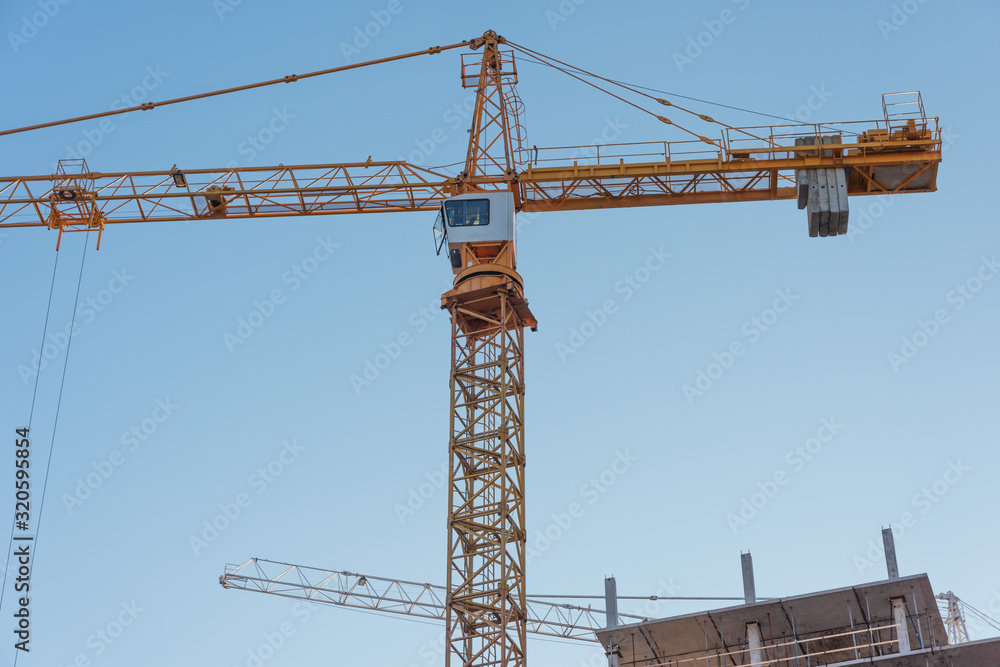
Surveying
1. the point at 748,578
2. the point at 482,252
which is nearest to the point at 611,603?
the point at 748,578

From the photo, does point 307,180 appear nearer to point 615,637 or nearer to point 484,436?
point 484,436

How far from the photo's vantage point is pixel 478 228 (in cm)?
4222

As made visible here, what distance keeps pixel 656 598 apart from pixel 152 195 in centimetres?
2516

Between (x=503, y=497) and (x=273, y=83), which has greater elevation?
(x=273, y=83)

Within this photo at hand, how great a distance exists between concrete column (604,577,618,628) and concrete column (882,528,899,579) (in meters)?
7.69

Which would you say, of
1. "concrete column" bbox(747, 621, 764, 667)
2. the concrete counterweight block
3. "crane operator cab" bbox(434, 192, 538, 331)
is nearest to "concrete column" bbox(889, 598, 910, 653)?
"concrete column" bbox(747, 621, 764, 667)

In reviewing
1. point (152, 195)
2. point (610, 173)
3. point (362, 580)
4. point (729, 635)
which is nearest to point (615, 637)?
point (729, 635)

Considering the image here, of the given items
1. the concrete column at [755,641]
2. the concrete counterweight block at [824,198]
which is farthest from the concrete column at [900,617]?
the concrete counterweight block at [824,198]

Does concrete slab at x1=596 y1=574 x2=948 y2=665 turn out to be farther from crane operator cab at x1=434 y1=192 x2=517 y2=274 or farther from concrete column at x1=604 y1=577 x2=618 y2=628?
crane operator cab at x1=434 y1=192 x2=517 y2=274

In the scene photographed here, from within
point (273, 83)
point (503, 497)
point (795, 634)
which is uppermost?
point (273, 83)

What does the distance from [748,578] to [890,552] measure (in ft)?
12.8

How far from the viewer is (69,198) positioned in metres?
46.8

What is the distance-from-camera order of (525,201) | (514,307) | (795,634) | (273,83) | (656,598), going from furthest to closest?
(656,598), (273,83), (525,201), (514,307), (795,634)

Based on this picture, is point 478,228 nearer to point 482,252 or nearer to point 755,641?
point 482,252
